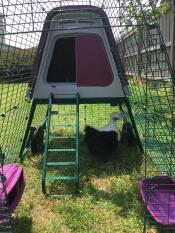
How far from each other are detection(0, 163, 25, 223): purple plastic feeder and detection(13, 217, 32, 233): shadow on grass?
24 centimetres

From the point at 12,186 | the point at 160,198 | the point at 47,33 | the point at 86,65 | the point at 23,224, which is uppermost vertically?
the point at 47,33

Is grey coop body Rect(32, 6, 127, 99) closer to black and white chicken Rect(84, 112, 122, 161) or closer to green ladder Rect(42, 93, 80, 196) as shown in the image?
→ green ladder Rect(42, 93, 80, 196)

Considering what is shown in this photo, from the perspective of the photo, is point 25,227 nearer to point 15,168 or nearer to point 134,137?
point 15,168

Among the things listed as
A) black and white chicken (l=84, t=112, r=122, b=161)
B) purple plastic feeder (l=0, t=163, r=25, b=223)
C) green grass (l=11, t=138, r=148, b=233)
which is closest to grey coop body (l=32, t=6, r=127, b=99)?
black and white chicken (l=84, t=112, r=122, b=161)

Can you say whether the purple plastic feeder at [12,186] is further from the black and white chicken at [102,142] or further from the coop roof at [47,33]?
the coop roof at [47,33]

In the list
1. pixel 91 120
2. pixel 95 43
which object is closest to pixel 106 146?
pixel 95 43

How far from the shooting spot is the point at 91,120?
7215 mm

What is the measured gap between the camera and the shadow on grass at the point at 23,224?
2999mm

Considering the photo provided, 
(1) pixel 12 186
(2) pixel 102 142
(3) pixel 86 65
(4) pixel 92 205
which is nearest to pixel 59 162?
(2) pixel 102 142

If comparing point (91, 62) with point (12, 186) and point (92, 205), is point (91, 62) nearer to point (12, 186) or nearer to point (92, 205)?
point (92, 205)

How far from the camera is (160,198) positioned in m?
3.19

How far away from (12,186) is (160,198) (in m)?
1.19

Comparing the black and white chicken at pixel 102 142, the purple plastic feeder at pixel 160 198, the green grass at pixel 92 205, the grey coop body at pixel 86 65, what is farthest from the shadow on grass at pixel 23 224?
the grey coop body at pixel 86 65

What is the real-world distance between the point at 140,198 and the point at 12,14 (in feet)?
6.11
